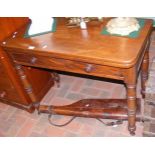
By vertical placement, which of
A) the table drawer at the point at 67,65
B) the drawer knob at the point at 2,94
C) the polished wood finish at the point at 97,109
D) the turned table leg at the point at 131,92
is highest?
the table drawer at the point at 67,65

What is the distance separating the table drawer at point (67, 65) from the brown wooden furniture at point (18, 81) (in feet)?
0.53

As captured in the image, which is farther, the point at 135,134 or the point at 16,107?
the point at 16,107

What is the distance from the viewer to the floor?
192cm

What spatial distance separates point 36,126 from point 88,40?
0.97 meters

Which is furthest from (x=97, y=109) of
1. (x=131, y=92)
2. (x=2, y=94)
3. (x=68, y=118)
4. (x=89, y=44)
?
(x=2, y=94)

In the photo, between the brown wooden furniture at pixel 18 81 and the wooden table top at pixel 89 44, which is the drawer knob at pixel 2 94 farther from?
the wooden table top at pixel 89 44

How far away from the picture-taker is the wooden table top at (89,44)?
4.38 feet

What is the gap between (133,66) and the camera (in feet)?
4.32

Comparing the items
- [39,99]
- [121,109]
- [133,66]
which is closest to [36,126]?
[39,99]

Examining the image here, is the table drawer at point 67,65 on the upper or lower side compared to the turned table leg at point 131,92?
upper

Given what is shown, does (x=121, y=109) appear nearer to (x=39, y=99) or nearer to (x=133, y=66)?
(x=133, y=66)

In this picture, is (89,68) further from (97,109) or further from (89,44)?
(97,109)

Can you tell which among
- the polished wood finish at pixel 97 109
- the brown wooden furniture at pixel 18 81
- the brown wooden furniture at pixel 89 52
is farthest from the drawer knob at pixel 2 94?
the brown wooden furniture at pixel 89 52

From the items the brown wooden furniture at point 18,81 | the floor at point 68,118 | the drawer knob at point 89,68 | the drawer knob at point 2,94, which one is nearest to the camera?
the drawer knob at point 89,68
